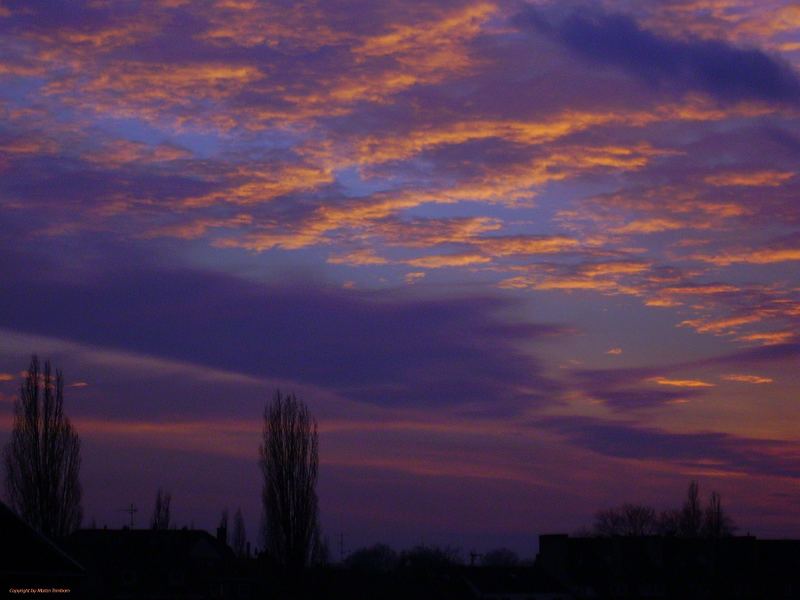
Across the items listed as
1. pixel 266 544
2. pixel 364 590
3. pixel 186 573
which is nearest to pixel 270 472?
pixel 266 544

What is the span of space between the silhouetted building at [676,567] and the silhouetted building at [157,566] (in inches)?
1298

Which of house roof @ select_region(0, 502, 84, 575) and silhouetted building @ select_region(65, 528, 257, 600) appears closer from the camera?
house roof @ select_region(0, 502, 84, 575)

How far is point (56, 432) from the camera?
64250mm

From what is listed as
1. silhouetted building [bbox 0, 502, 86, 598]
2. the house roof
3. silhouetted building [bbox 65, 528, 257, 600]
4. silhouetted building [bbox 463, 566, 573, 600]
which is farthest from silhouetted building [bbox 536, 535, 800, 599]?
→ the house roof

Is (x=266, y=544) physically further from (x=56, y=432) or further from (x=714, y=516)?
(x=714, y=516)

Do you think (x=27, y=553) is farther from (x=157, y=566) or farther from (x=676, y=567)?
(x=676, y=567)

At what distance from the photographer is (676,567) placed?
107062 millimetres

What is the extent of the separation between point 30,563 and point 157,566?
163ft

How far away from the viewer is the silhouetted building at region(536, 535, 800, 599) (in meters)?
105

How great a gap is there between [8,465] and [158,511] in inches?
695

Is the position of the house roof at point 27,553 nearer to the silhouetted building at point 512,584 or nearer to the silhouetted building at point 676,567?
the silhouetted building at point 512,584

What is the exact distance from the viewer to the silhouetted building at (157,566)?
84.5 meters

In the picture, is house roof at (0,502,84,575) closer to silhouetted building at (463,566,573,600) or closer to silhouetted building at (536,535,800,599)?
silhouetted building at (463,566,573,600)

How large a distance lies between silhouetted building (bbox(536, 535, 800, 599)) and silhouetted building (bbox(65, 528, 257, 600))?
32981mm
